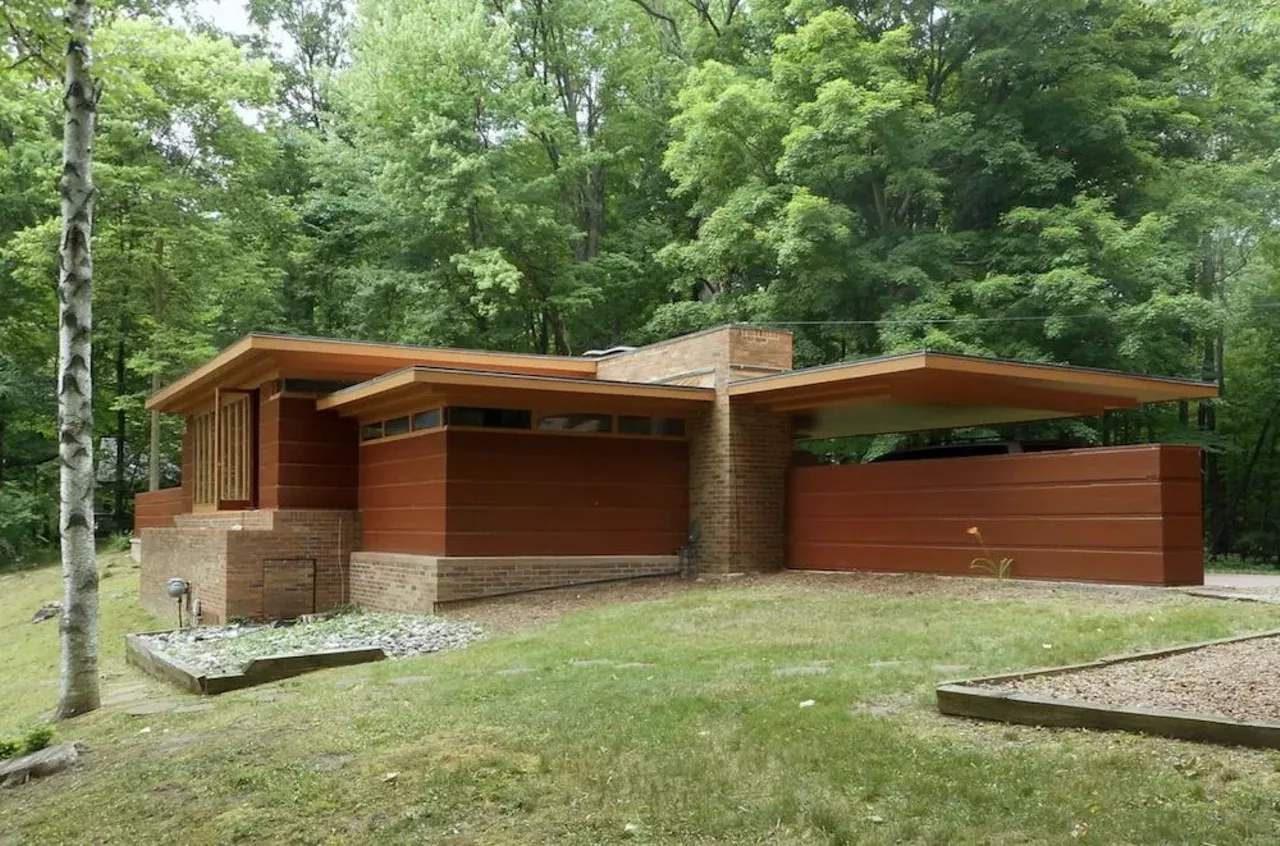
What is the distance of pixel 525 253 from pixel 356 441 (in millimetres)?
12738

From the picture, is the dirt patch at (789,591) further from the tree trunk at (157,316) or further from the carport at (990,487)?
the tree trunk at (157,316)

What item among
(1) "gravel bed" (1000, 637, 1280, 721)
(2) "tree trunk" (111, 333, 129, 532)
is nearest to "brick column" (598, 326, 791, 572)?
(1) "gravel bed" (1000, 637, 1280, 721)

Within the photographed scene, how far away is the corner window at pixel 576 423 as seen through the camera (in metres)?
13.8

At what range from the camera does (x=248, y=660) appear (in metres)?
9.77

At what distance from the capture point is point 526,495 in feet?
44.5

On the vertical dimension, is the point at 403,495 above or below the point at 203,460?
below

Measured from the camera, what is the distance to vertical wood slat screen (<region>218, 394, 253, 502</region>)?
16328mm

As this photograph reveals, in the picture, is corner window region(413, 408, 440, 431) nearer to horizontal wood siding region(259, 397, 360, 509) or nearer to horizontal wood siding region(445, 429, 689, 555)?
horizontal wood siding region(445, 429, 689, 555)

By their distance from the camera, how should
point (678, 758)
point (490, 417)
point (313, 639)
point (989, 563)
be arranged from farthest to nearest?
point (490, 417)
point (989, 563)
point (313, 639)
point (678, 758)

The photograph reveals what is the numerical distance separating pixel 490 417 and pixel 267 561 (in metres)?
3.93

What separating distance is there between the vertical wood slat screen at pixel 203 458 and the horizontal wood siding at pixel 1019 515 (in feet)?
34.0

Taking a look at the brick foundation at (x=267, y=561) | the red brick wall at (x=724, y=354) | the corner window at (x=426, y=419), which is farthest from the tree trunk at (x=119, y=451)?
the red brick wall at (x=724, y=354)

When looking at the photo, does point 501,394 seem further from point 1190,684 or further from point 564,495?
point 1190,684

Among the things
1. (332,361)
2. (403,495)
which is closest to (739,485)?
(403,495)
